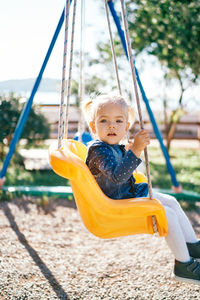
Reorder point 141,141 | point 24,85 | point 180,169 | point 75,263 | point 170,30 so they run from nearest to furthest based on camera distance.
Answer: point 141,141, point 75,263, point 24,85, point 170,30, point 180,169

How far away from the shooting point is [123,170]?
1812 millimetres

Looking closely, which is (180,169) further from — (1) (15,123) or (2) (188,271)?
(2) (188,271)

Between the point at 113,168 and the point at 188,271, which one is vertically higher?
the point at 113,168

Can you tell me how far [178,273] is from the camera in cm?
185

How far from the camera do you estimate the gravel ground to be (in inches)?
97.9

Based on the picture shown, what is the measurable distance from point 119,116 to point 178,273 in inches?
35.1

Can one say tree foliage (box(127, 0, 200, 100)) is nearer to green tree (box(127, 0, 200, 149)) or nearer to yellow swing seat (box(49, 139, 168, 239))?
green tree (box(127, 0, 200, 149))

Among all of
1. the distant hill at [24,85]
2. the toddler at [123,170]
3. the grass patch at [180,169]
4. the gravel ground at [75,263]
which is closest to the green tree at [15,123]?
the distant hill at [24,85]

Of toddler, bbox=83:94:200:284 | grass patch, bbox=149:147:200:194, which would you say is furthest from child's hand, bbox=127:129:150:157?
grass patch, bbox=149:147:200:194

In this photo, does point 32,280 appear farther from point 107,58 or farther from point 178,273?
point 107,58

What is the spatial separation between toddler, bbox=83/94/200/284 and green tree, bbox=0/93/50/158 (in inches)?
178

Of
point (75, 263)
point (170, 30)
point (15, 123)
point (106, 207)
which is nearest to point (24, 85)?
point (75, 263)

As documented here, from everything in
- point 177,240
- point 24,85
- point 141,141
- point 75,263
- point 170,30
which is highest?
point 170,30

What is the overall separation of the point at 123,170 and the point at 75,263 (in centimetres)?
149
